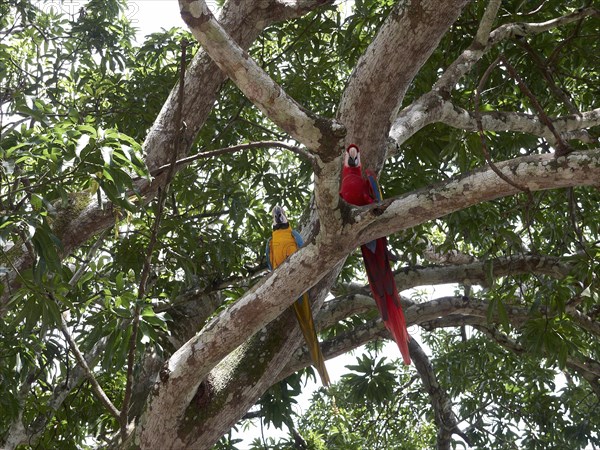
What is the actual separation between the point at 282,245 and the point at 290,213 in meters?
2.49

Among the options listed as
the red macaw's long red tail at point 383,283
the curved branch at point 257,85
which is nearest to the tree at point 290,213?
the curved branch at point 257,85

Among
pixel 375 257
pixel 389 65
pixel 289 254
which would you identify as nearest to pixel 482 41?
pixel 389 65

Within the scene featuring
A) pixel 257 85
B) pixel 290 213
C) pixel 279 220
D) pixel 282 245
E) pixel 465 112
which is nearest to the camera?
pixel 257 85

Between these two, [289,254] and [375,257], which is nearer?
[375,257]

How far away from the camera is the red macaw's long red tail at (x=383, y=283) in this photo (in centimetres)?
342

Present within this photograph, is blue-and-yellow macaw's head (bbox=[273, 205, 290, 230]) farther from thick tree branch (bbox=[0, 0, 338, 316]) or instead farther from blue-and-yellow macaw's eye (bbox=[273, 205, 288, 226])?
thick tree branch (bbox=[0, 0, 338, 316])

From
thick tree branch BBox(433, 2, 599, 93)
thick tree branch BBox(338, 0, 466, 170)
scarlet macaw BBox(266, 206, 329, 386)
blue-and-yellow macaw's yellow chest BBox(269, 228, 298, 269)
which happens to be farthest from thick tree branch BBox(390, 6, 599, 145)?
blue-and-yellow macaw's yellow chest BBox(269, 228, 298, 269)

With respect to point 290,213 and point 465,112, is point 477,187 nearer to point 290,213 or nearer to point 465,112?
point 465,112

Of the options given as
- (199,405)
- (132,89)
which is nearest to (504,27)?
(199,405)

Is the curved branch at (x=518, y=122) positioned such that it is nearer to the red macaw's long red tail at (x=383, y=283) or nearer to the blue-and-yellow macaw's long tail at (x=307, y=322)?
the red macaw's long red tail at (x=383, y=283)

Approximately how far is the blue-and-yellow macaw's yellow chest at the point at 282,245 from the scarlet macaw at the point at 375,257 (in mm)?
637

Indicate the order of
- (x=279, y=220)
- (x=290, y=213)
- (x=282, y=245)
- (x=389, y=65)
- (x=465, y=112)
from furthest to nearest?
(x=290, y=213) → (x=279, y=220) → (x=282, y=245) → (x=465, y=112) → (x=389, y=65)

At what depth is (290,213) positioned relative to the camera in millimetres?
6516

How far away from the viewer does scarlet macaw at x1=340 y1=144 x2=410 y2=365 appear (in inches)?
132
